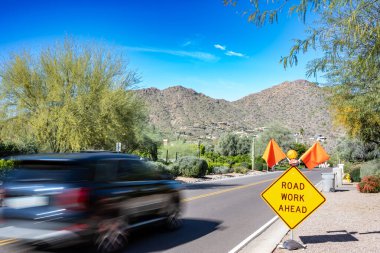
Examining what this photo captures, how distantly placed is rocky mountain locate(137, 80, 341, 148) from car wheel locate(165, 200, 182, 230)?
82.2 meters

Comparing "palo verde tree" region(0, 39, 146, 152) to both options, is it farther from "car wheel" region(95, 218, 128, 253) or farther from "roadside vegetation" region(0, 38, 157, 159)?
"car wheel" region(95, 218, 128, 253)

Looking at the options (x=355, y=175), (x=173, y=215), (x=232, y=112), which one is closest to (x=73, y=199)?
(x=173, y=215)

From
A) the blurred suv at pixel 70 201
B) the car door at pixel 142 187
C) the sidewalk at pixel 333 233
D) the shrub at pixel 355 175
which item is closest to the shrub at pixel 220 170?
the shrub at pixel 355 175

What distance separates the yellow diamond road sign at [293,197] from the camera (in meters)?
7.67

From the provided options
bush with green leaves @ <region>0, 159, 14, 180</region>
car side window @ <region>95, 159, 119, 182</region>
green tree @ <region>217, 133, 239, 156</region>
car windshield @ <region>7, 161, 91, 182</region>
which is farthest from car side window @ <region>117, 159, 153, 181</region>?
green tree @ <region>217, 133, 239, 156</region>

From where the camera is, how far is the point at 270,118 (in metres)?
104

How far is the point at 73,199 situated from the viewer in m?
6.22

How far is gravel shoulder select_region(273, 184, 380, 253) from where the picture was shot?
7.55m

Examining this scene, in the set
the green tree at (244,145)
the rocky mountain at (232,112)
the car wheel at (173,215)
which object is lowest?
the car wheel at (173,215)

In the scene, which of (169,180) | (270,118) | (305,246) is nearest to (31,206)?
(169,180)

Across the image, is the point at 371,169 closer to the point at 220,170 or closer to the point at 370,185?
the point at 370,185

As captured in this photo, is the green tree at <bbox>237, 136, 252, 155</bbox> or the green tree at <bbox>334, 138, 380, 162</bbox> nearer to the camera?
the green tree at <bbox>334, 138, 380, 162</bbox>

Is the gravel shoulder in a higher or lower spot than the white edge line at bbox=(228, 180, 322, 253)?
higher

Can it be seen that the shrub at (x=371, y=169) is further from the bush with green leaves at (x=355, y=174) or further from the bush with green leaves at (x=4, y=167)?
the bush with green leaves at (x=4, y=167)
